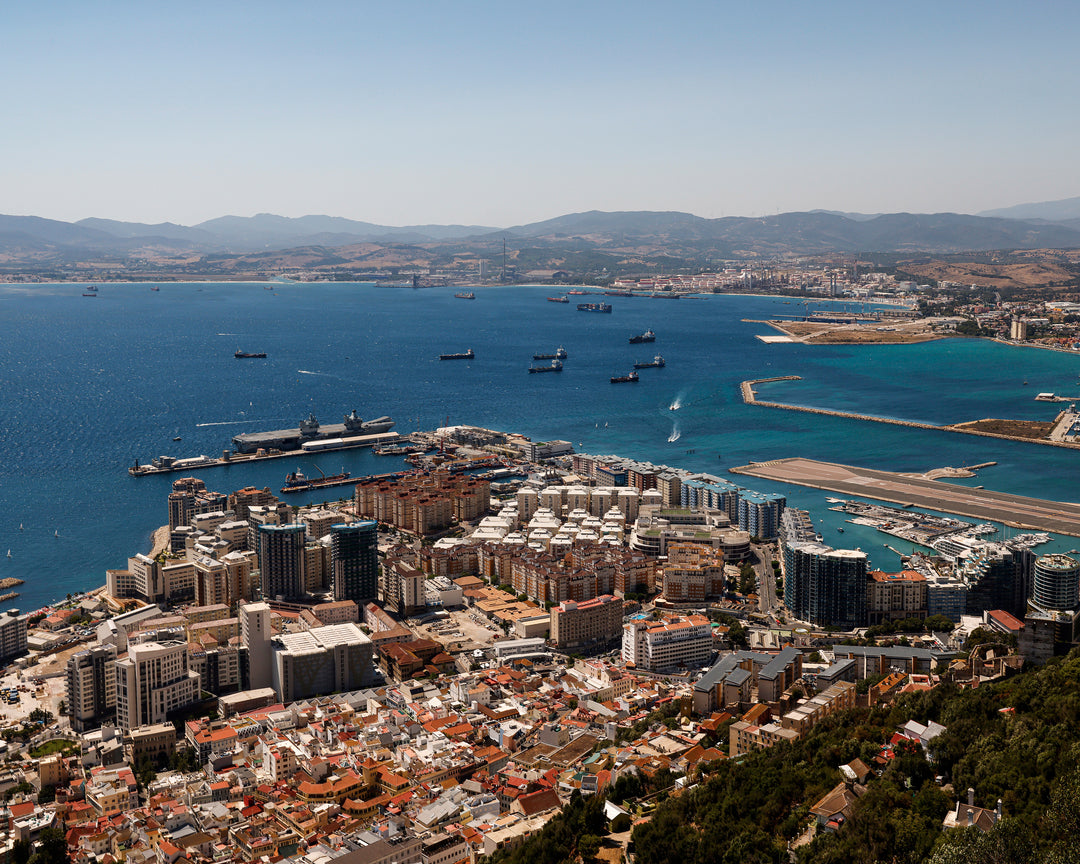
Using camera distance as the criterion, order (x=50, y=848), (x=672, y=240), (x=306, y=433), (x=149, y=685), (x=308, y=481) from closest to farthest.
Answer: (x=50, y=848)
(x=149, y=685)
(x=308, y=481)
(x=306, y=433)
(x=672, y=240)

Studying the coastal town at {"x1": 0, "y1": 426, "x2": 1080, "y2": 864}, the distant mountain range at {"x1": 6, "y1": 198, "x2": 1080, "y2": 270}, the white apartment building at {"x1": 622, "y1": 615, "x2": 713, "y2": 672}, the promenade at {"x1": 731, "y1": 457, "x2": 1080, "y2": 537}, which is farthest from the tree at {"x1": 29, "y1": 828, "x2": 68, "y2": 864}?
the distant mountain range at {"x1": 6, "y1": 198, "x2": 1080, "y2": 270}

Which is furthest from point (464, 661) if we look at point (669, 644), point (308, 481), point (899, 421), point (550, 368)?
point (550, 368)

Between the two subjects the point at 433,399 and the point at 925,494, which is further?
the point at 433,399

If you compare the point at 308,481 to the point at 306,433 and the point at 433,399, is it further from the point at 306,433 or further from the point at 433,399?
the point at 433,399

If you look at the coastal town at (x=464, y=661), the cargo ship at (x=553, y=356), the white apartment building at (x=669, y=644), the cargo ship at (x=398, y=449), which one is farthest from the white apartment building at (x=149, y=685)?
the cargo ship at (x=553, y=356)

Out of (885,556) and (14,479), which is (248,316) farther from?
(885,556)

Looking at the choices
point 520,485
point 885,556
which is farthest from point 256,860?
point 520,485

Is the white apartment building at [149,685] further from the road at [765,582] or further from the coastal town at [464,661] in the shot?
the road at [765,582]
